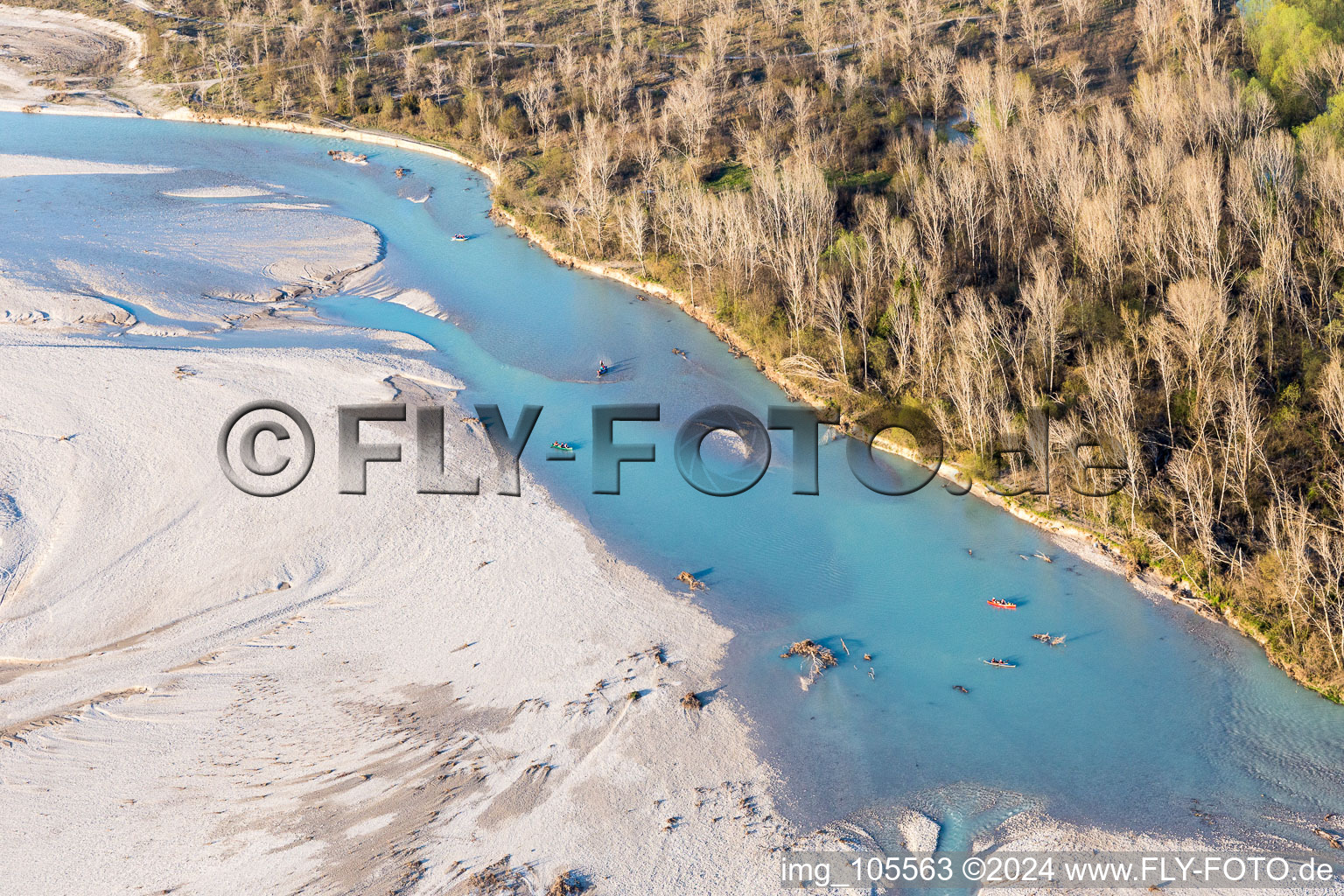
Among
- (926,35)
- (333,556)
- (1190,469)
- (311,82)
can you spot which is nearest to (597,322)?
(333,556)

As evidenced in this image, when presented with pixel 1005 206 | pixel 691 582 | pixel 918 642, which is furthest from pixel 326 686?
pixel 1005 206

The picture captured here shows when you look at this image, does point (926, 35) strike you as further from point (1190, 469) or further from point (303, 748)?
point (303, 748)

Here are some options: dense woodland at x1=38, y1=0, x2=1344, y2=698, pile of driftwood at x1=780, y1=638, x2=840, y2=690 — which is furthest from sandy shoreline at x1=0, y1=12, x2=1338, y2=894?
dense woodland at x1=38, y1=0, x2=1344, y2=698

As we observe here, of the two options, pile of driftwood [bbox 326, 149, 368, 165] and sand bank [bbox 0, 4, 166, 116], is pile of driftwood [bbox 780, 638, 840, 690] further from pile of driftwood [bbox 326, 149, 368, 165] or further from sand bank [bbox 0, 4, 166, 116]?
sand bank [bbox 0, 4, 166, 116]

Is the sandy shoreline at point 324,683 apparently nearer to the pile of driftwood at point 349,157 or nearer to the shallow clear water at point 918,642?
the shallow clear water at point 918,642

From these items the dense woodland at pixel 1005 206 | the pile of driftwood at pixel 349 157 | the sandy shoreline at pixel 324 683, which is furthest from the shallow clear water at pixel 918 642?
the pile of driftwood at pixel 349 157

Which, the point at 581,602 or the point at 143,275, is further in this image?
the point at 143,275

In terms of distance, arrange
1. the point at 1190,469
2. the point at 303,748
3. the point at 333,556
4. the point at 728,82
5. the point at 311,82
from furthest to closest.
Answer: the point at 311,82 < the point at 728,82 < the point at 333,556 < the point at 1190,469 < the point at 303,748
